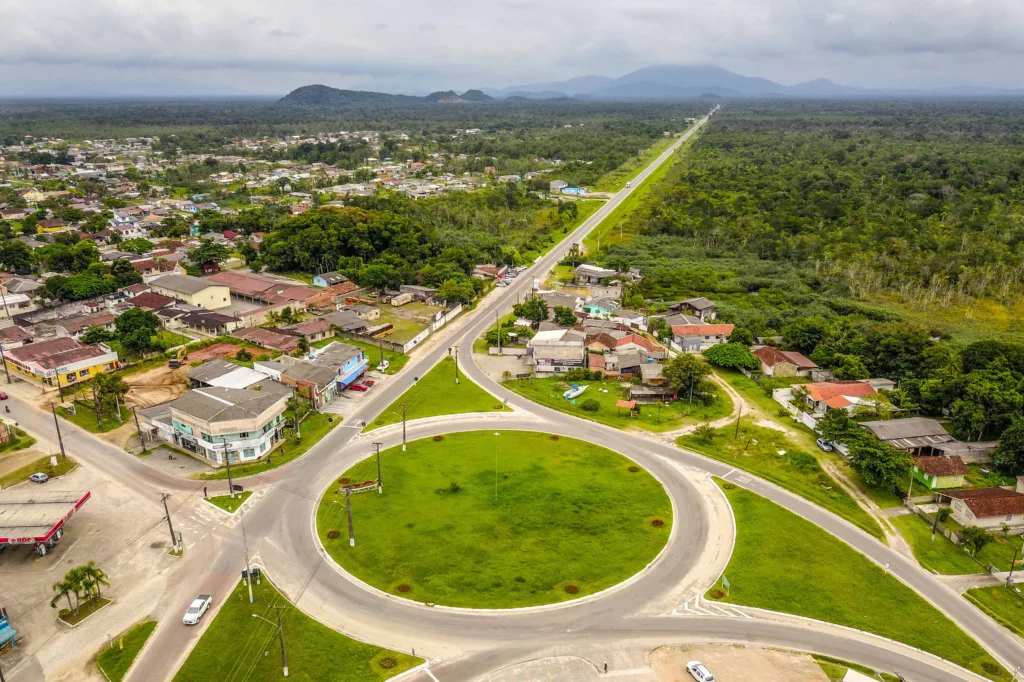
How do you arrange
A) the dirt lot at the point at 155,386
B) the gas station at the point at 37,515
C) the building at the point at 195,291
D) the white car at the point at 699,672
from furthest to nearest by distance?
the building at the point at 195,291 < the dirt lot at the point at 155,386 < the gas station at the point at 37,515 < the white car at the point at 699,672

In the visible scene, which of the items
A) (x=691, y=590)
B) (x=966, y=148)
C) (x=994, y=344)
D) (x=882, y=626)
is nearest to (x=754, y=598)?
(x=691, y=590)

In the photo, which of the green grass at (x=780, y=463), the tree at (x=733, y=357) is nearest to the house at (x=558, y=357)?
the tree at (x=733, y=357)

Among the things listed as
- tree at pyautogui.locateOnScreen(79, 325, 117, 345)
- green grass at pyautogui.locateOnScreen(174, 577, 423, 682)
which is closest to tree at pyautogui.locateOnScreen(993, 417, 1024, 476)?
green grass at pyautogui.locateOnScreen(174, 577, 423, 682)

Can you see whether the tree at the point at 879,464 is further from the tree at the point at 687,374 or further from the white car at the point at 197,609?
the white car at the point at 197,609

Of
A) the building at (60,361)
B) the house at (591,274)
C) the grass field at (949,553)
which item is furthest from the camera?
the house at (591,274)

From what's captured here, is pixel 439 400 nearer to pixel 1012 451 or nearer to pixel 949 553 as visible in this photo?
pixel 949 553

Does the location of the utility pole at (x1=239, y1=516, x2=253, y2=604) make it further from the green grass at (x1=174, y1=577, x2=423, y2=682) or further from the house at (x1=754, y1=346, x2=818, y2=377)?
the house at (x1=754, y1=346, x2=818, y2=377)
